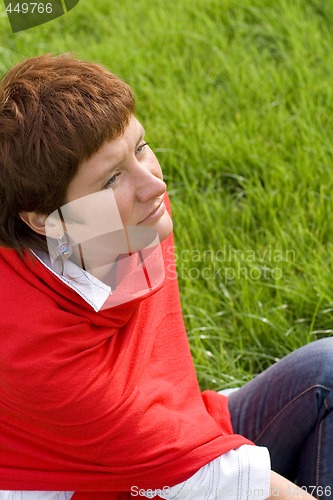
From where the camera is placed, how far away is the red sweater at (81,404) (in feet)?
3.88

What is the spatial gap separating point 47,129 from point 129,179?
0.49 ft

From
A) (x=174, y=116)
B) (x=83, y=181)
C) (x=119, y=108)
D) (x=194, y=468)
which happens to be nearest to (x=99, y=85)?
(x=119, y=108)

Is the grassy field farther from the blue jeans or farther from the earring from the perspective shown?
the earring

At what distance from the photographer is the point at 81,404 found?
121cm

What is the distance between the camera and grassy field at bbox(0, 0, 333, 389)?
6.37ft

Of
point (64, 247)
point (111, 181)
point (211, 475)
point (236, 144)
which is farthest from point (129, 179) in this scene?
point (236, 144)

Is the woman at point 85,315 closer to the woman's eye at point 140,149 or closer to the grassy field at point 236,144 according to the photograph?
the woman's eye at point 140,149

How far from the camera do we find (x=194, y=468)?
4.14ft

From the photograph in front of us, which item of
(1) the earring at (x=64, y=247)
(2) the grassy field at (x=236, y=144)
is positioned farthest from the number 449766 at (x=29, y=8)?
(1) the earring at (x=64, y=247)

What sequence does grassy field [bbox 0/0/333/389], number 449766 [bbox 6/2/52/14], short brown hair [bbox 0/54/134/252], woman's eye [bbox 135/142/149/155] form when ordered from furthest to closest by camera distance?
1. number 449766 [bbox 6/2/52/14]
2. grassy field [bbox 0/0/333/389]
3. woman's eye [bbox 135/142/149/155]
4. short brown hair [bbox 0/54/134/252]

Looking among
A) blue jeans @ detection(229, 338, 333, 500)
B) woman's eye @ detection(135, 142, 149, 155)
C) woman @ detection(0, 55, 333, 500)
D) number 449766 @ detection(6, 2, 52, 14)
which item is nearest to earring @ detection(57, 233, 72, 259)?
woman @ detection(0, 55, 333, 500)

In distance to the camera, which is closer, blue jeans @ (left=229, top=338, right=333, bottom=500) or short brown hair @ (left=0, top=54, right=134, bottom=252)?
short brown hair @ (left=0, top=54, right=134, bottom=252)

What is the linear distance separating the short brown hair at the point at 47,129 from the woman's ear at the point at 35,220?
0.04 feet

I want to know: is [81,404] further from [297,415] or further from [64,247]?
[297,415]
